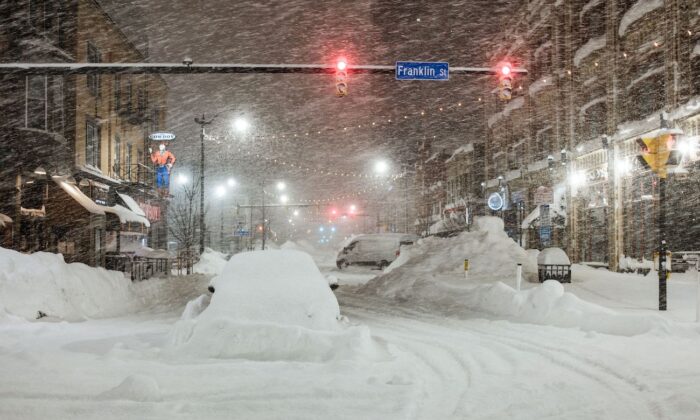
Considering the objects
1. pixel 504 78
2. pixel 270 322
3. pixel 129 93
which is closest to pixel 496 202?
pixel 129 93

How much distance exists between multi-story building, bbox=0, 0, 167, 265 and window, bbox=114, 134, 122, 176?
2.2 inches

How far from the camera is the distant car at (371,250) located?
1487 inches

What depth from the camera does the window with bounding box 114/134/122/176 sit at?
34.8 m

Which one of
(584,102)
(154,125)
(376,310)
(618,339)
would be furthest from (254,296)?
(154,125)

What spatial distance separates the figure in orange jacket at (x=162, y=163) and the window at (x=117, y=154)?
79.1 inches

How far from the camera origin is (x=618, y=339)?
34.2 ft

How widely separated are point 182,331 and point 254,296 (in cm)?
118

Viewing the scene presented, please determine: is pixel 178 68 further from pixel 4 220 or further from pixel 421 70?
pixel 4 220

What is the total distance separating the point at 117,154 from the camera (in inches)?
1401

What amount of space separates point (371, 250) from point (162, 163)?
45.7ft

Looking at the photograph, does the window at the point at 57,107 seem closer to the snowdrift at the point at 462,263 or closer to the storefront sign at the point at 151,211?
the storefront sign at the point at 151,211

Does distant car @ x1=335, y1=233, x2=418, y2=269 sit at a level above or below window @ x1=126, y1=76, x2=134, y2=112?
below

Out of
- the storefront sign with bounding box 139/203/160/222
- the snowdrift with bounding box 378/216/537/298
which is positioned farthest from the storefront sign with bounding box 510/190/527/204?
the storefront sign with bounding box 139/203/160/222

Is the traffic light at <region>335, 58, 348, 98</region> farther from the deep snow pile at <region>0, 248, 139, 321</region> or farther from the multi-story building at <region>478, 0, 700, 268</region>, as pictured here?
the multi-story building at <region>478, 0, 700, 268</region>
